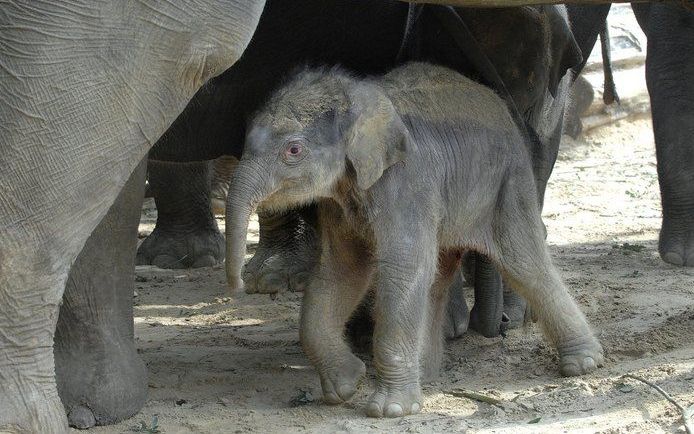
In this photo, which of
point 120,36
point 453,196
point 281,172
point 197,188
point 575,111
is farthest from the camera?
point 575,111

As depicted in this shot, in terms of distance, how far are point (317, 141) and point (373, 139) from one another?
6.8 inches

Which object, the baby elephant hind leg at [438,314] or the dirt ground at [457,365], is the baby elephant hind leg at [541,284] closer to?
the dirt ground at [457,365]

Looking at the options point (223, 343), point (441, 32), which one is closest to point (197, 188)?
point (223, 343)

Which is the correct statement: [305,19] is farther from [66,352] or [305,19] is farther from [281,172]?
[66,352]

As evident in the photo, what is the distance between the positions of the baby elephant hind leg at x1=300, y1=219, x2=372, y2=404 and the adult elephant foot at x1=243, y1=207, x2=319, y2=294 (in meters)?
1.35

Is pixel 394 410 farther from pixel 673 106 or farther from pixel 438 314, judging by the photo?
pixel 673 106

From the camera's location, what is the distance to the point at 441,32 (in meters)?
4.73

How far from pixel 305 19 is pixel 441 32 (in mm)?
486

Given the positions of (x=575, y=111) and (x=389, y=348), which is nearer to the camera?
(x=389, y=348)

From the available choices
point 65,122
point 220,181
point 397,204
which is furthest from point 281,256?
point 65,122

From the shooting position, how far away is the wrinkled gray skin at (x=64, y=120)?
10.5 feet

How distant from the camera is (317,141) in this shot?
13.3 feet

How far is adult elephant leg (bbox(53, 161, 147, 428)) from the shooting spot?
4.07 m

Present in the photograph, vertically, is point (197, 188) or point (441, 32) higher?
point (441, 32)
